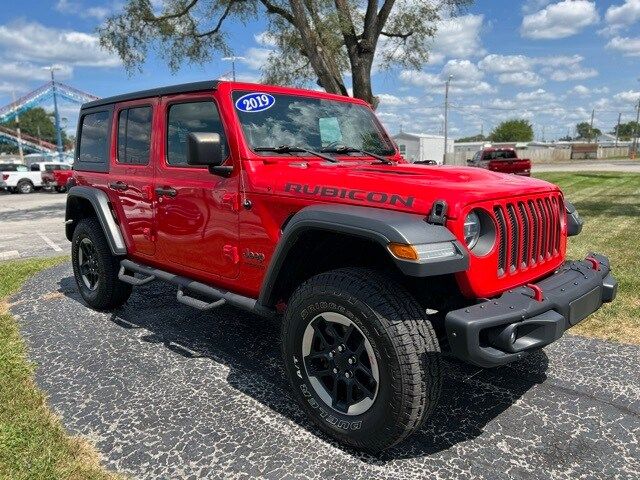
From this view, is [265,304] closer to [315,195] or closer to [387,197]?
[315,195]

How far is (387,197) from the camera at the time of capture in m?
Result: 2.54

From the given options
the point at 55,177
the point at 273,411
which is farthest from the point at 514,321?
the point at 55,177

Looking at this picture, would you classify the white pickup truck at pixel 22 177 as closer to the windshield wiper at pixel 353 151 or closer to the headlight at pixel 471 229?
the windshield wiper at pixel 353 151

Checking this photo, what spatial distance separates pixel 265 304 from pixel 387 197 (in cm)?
101

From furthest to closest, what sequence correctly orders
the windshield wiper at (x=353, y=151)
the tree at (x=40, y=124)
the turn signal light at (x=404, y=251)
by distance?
the tree at (x=40, y=124) < the windshield wiper at (x=353, y=151) < the turn signal light at (x=404, y=251)

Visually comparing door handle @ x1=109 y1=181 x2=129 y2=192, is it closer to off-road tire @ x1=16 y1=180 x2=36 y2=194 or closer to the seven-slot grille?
the seven-slot grille

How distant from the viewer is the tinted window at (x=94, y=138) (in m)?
4.68

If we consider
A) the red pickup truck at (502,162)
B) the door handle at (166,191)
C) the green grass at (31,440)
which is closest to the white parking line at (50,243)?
the green grass at (31,440)

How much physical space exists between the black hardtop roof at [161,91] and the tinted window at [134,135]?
105mm

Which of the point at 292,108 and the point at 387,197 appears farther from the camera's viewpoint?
the point at 292,108

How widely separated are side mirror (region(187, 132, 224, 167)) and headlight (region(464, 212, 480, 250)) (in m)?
1.51

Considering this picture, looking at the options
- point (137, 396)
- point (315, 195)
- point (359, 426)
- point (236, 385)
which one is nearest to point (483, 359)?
point (359, 426)

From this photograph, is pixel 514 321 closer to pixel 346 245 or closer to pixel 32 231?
pixel 346 245

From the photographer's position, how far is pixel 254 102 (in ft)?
11.3
